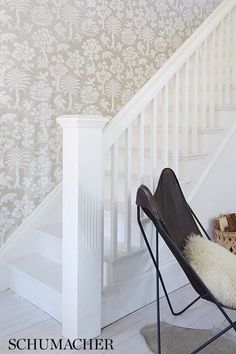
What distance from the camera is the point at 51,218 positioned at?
280 centimetres

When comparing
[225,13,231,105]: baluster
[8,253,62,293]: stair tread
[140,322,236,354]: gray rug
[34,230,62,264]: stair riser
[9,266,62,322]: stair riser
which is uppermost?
[225,13,231,105]: baluster

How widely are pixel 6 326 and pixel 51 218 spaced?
3.17 feet

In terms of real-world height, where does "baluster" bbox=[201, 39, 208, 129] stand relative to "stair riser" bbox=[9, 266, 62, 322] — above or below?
above

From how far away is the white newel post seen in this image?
176 centimetres

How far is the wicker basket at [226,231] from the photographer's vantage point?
2.58 m

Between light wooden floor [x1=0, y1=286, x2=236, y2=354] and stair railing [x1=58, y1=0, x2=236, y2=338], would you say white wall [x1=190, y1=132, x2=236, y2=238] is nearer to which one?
stair railing [x1=58, y1=0, x2=236, y2=338]

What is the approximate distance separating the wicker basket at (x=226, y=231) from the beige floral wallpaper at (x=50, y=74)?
4.26 feet

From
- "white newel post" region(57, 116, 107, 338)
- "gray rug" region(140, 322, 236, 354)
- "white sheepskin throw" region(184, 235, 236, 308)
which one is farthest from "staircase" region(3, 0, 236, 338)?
"white sheepskin throw" region(184, 235, 236, 308)

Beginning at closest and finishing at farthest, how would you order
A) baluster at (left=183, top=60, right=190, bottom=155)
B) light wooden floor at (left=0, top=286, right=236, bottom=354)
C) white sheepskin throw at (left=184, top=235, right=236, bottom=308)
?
white sheepskin throw at (left=184, top=235, right=236, bottom=308), light wooden floor at (left=0, top=286, right=236, bottom=354), baluster at (left=183, top=60, right=190, bottom=155)

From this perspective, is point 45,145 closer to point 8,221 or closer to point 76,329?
point 8,221

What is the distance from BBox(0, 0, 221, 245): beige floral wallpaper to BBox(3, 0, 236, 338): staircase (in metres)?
0.29

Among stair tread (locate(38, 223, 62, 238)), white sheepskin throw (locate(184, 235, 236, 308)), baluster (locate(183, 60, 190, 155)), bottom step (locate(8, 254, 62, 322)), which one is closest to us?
white sheepskin throw (locate(184, 235, 236, 308))

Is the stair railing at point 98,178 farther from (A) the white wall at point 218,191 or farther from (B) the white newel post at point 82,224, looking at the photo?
(A) the white wall at point 218,191

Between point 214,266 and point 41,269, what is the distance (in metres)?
1.19
